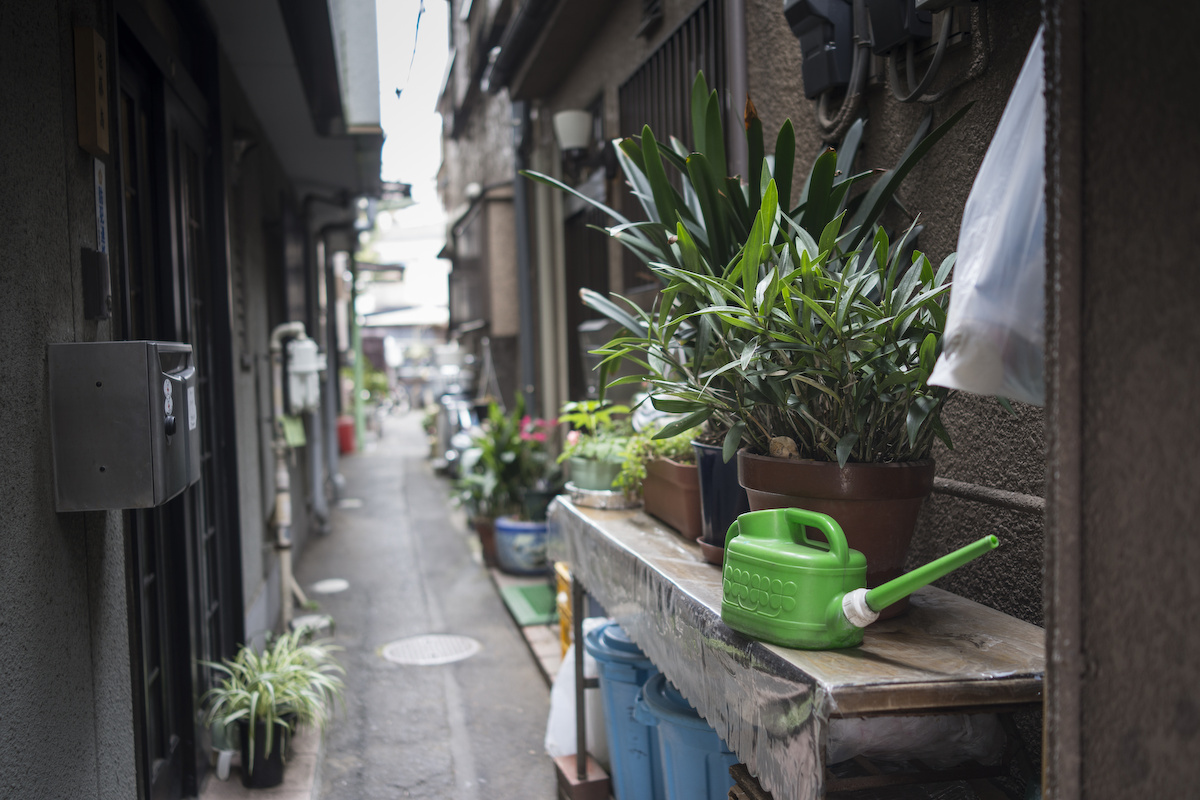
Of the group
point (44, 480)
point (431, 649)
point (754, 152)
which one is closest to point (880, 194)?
point (754, 152)

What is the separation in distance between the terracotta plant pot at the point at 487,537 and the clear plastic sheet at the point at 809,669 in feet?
15.8

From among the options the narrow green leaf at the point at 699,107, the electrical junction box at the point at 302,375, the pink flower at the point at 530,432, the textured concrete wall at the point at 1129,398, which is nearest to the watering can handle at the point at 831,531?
the textured concrete wall at the point at 1129,398

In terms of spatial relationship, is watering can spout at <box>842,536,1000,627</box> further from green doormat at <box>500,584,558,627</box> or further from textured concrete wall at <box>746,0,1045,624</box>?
green doormat at <box>500,584,558,627</box>

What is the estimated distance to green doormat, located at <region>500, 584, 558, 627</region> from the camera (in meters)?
5.58

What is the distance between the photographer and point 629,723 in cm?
296

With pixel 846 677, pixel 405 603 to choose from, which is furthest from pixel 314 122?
pixel 846 677

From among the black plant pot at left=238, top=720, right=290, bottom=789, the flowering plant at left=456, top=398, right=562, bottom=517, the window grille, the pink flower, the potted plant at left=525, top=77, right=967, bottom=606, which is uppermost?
the window grille

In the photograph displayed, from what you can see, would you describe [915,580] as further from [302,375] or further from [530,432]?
[530,432]

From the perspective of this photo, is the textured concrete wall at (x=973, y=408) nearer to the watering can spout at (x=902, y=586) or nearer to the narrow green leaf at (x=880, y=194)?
the narrow green leaf at (x=880, y=194)

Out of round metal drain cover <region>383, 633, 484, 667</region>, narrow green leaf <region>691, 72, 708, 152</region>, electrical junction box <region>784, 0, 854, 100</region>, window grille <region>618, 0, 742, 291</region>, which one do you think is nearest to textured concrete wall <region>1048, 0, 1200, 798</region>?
narrow green leaf <region>691, 72, 708, 152</region>

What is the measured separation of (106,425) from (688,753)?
1.77 meters

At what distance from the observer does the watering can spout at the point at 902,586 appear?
1.39 metres

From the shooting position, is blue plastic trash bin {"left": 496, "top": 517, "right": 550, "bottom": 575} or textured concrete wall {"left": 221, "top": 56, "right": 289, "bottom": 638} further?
blue plastic trash bin {"left": 496, "top": 517, "right": 550, "bottom": 575}

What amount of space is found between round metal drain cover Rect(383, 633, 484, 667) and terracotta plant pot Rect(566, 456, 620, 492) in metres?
2.19
